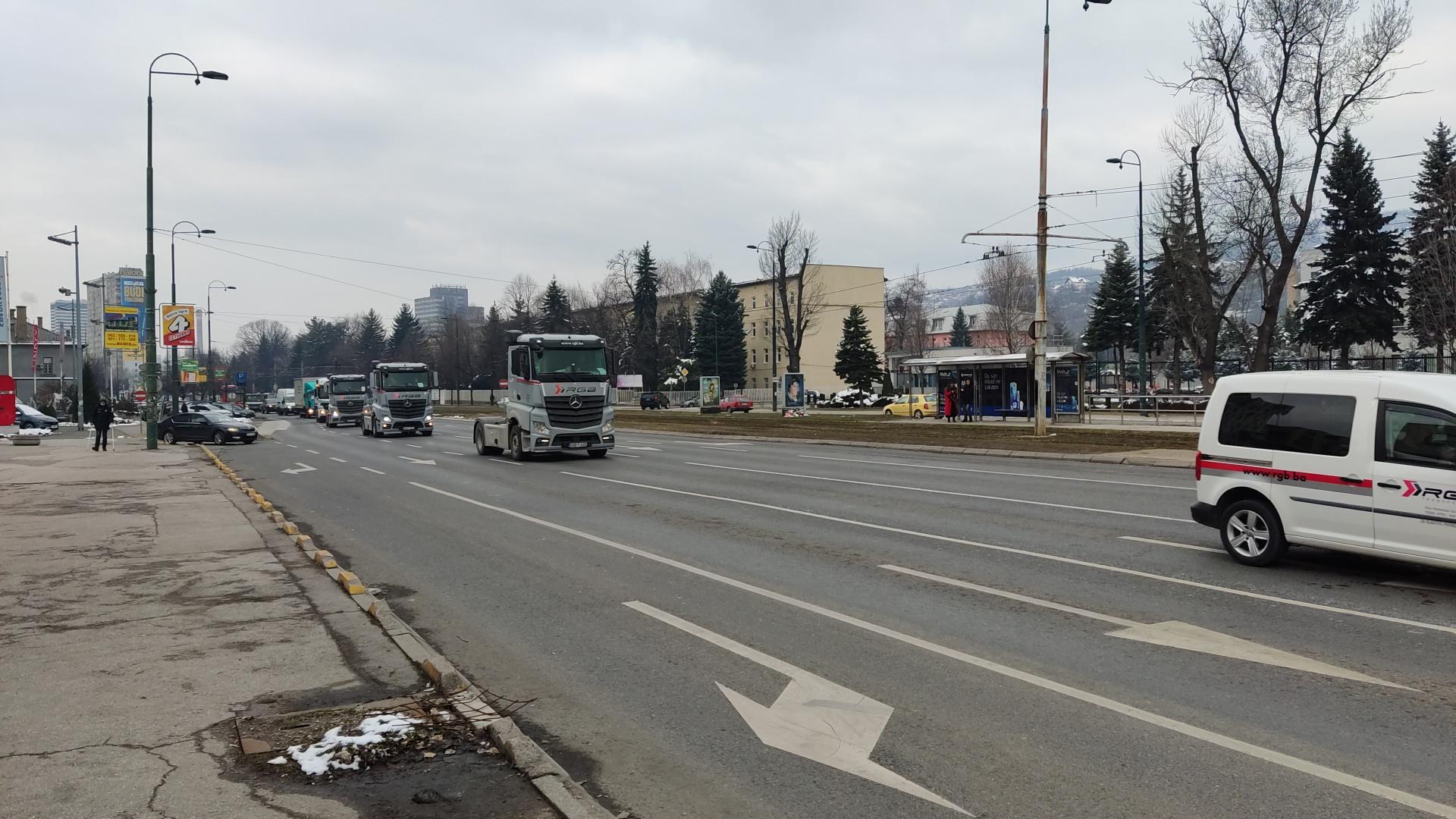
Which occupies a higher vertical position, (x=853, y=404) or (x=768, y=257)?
(x=768, y=257)

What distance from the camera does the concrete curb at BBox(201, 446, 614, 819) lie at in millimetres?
4387

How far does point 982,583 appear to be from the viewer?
352 inches

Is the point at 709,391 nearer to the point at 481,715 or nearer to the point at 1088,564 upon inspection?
the point at 1088,564

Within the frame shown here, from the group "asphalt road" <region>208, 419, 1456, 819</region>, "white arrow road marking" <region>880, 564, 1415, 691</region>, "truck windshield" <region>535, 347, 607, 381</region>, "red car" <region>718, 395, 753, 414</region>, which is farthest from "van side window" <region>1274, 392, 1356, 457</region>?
"red car" <region>718, 395, 753, 414</region>

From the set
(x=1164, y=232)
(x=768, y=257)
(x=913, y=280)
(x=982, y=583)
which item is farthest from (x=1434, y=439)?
(x=913, y=280)

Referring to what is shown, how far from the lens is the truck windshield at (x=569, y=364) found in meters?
23.7

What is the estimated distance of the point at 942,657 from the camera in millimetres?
6613

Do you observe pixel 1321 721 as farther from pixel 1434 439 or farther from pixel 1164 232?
pixel 1164 232

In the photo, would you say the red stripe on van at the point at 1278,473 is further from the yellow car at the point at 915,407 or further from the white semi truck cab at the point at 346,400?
Result: the white semi truck cab at the point at 346,400

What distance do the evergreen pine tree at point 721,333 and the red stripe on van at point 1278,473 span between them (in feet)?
282

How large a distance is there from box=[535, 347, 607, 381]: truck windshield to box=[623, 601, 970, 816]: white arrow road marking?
1797 centimetres

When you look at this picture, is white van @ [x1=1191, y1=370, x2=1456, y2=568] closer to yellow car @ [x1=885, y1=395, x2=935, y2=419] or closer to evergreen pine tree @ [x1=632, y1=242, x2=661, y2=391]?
yellow car @ [x1=885, y1=395, x2=935, y2=419]

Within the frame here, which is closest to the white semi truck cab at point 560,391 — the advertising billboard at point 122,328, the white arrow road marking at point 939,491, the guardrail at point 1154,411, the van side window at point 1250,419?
the white arrow road marking at point 939,491

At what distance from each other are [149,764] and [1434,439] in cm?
935
